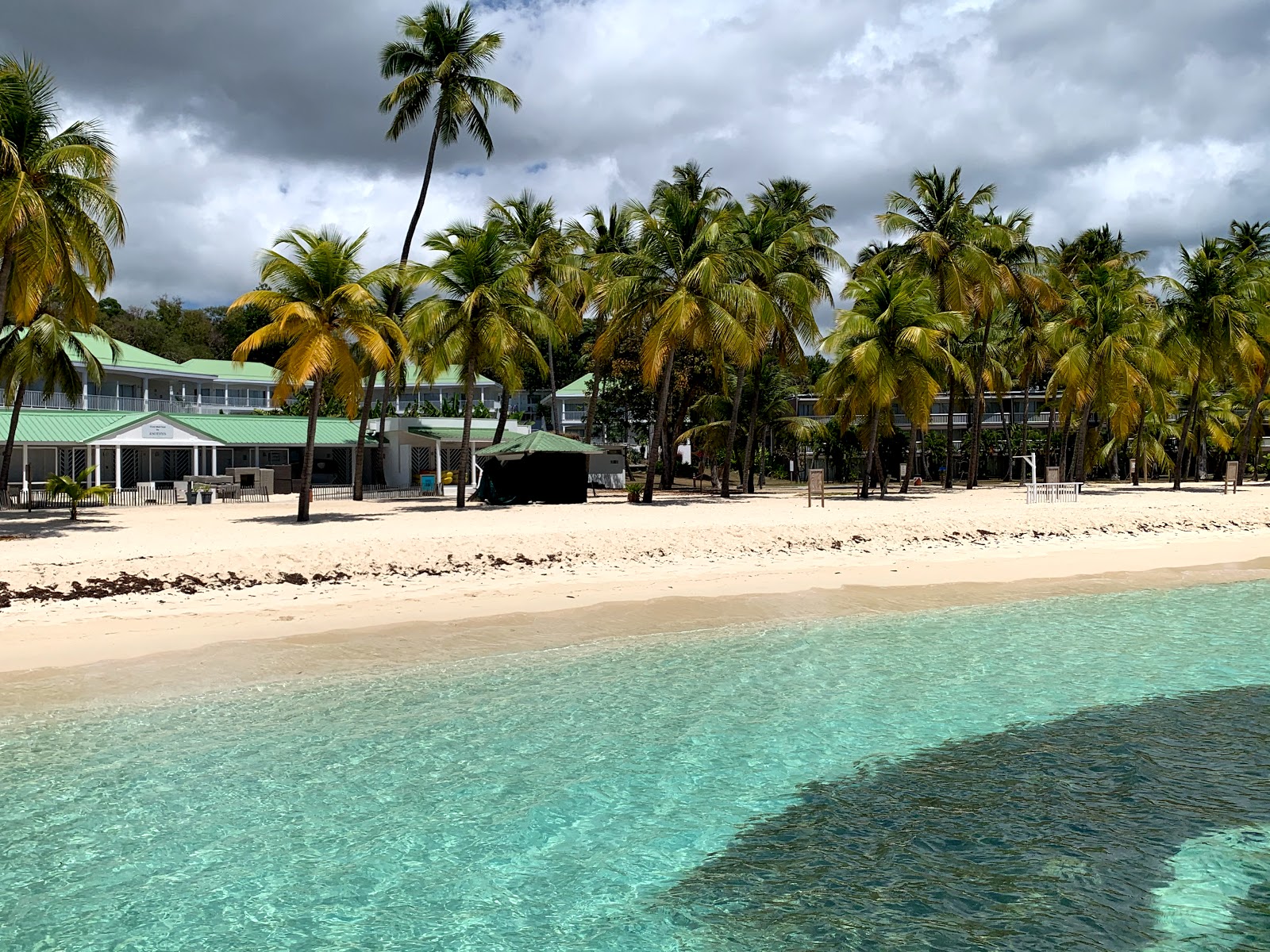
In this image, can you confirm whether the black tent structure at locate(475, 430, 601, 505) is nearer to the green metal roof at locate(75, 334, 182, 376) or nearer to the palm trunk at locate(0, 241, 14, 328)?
the palm trunk at locate(0, 241, 14, 328)

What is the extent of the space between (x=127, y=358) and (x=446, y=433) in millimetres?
19353

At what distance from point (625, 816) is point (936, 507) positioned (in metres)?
20.4

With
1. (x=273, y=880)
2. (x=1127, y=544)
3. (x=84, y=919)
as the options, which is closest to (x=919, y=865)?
(x=273, y=880)

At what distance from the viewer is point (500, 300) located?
84.0 ft

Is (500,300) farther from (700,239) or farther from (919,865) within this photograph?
(919,865)

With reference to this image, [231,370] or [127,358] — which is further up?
[231,370]

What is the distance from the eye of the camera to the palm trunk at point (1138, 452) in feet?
131

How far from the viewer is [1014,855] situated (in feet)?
17.2

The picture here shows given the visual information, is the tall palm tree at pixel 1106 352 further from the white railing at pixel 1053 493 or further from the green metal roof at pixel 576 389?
the green metal roof at pixel 576 389

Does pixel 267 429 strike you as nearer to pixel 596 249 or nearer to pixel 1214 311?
pixel 596 249

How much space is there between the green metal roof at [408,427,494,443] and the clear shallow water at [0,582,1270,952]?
89.5 ft

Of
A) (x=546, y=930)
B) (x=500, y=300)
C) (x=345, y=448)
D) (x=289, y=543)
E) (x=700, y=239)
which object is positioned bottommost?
A: (x=546, y=930)

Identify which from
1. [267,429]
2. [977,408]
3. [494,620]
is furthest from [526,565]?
[977,408]

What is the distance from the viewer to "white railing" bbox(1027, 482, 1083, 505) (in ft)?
86.7
